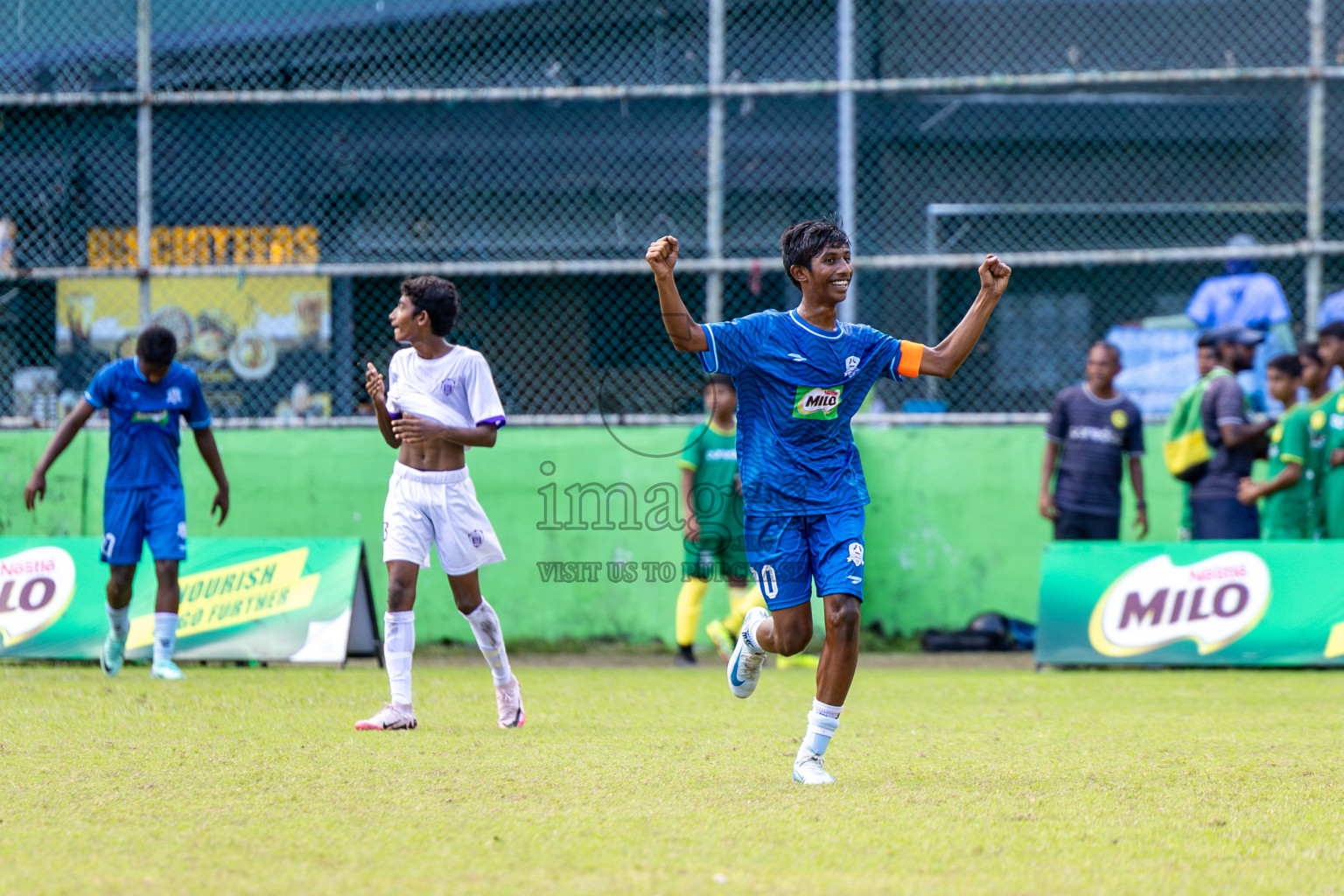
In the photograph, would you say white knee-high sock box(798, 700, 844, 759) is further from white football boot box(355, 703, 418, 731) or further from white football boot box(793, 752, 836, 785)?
Answer: white football boot box(355, 703, 418, 731)

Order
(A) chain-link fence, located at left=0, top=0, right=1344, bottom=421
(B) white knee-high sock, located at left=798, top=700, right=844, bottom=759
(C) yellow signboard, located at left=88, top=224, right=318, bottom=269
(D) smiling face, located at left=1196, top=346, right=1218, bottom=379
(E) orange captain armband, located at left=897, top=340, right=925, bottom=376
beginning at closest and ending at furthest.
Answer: (B) white knee-high sock, located at left=798, top=700, right=844, bottom=759 < (E) orange captain armband, located at left=897, top=340, right=925, bottom=376 < (D) smiling face, located at left=1196, top=346, right=1218, bottom=379 < (A) chain-link fence, located at left=0, top=0, right=1344, bottom=421 < (C) yellow signboard, located at left=88, top=224, right=318, bottom=269

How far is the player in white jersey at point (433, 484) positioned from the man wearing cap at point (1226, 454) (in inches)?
218

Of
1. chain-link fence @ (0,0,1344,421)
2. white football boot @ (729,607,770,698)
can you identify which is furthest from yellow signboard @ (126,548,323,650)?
white football boot @ (729,607,770,698)

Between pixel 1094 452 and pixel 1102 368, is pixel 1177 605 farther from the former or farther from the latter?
pixel 1102 368

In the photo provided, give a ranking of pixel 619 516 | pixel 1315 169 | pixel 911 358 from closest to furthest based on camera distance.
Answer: pixel 911 358 < pixel 1315 169 < pixel 619 516

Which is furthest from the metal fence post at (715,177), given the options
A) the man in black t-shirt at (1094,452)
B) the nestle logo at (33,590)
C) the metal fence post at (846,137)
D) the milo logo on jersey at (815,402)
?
the milo logo on jersey at (815,402)

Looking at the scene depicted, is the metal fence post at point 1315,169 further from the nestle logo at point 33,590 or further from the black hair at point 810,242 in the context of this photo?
the nestle logo at point 33,590

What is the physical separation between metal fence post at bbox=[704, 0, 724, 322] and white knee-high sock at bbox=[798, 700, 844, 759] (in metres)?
5.69

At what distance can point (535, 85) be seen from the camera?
474 inches

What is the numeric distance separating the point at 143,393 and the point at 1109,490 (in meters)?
6.41

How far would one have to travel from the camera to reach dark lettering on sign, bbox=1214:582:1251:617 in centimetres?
989

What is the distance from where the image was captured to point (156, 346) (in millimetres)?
8914

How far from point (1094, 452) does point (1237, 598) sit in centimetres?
139

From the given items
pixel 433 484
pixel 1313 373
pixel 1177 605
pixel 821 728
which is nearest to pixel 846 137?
pixel 1313 373
